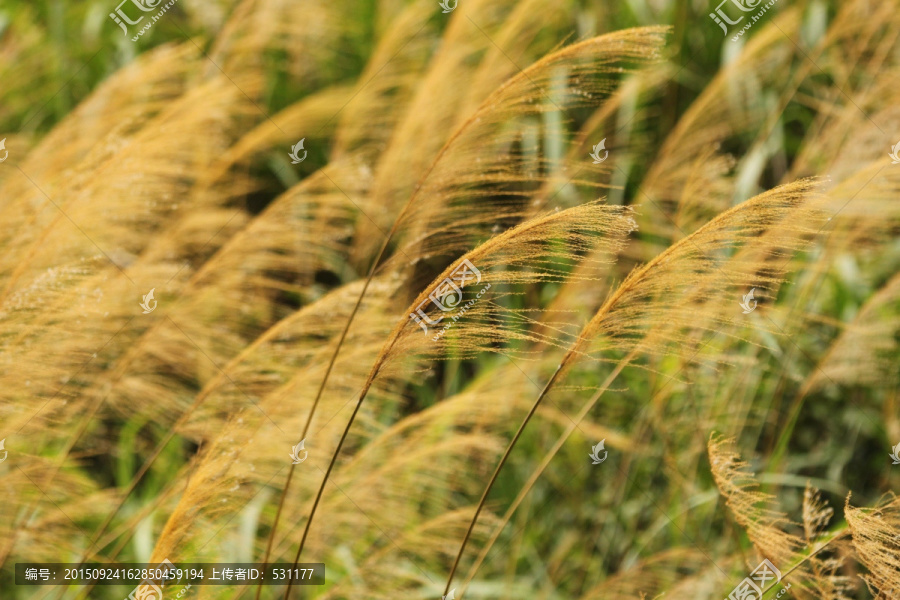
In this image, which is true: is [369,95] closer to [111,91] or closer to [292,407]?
[111,91]

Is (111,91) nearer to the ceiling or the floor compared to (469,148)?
nearer to the ceiling

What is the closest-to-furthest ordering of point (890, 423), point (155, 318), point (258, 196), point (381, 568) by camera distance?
point (381, 568)
point (155, 318)
point (890, 423)
point (258, 196)

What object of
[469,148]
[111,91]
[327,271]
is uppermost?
[111,91]

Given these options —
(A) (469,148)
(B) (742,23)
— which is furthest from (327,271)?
(B) (742,23)

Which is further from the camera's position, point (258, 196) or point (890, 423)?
point (258, 196)

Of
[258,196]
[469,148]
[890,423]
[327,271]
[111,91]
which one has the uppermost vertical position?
[111,91]

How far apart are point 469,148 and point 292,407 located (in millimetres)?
838

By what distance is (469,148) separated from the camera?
63.6 inches

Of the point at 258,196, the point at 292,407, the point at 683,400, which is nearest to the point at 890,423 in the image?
the point at 683,400

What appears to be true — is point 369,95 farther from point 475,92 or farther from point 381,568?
point 381,568

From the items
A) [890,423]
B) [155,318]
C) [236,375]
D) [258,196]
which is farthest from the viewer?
[258,196]

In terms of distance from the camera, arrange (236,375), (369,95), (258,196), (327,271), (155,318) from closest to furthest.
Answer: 1. (236,375)
2. (155,318)
3. (369,95)
4. (327,271)
5. (258,196)

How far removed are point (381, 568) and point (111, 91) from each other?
6.51ft

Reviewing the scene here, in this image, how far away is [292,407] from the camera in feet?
6.15
